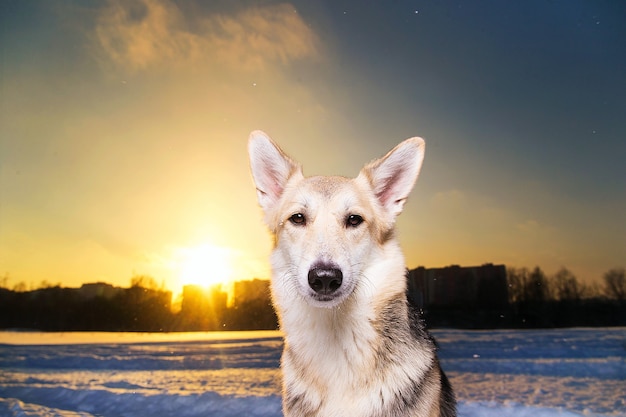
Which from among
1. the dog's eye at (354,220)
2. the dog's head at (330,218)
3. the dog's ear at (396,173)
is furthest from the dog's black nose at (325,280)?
the dog's ear at (396,173)

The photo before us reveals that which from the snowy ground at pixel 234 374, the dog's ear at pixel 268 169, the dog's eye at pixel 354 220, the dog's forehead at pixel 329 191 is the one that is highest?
the dog's ear at pixel 268 169

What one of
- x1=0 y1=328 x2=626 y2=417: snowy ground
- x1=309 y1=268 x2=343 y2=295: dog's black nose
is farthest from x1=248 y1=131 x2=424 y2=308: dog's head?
x1=0 y1=328 x2=626 y2=417: snowy ground

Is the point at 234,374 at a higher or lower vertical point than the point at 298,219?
lower

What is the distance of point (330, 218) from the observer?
248 centimetres

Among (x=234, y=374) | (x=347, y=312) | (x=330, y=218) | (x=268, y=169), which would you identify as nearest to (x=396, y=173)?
(x=330, y=218)

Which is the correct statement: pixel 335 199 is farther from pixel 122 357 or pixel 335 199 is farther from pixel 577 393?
pixel 122 357

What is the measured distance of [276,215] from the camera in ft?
9.05

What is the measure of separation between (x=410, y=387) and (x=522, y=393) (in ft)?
18.3

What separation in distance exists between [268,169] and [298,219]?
19.7 inches

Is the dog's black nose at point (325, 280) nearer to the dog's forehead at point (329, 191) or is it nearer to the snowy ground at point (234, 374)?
the dog's forehead at point (329, 191)

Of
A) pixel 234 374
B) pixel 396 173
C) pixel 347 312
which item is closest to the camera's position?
pixel 347 312

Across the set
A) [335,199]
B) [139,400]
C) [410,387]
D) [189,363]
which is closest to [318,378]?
[410,387]

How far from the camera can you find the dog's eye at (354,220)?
253 cm

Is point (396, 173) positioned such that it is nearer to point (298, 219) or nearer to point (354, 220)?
point (354, 220)
